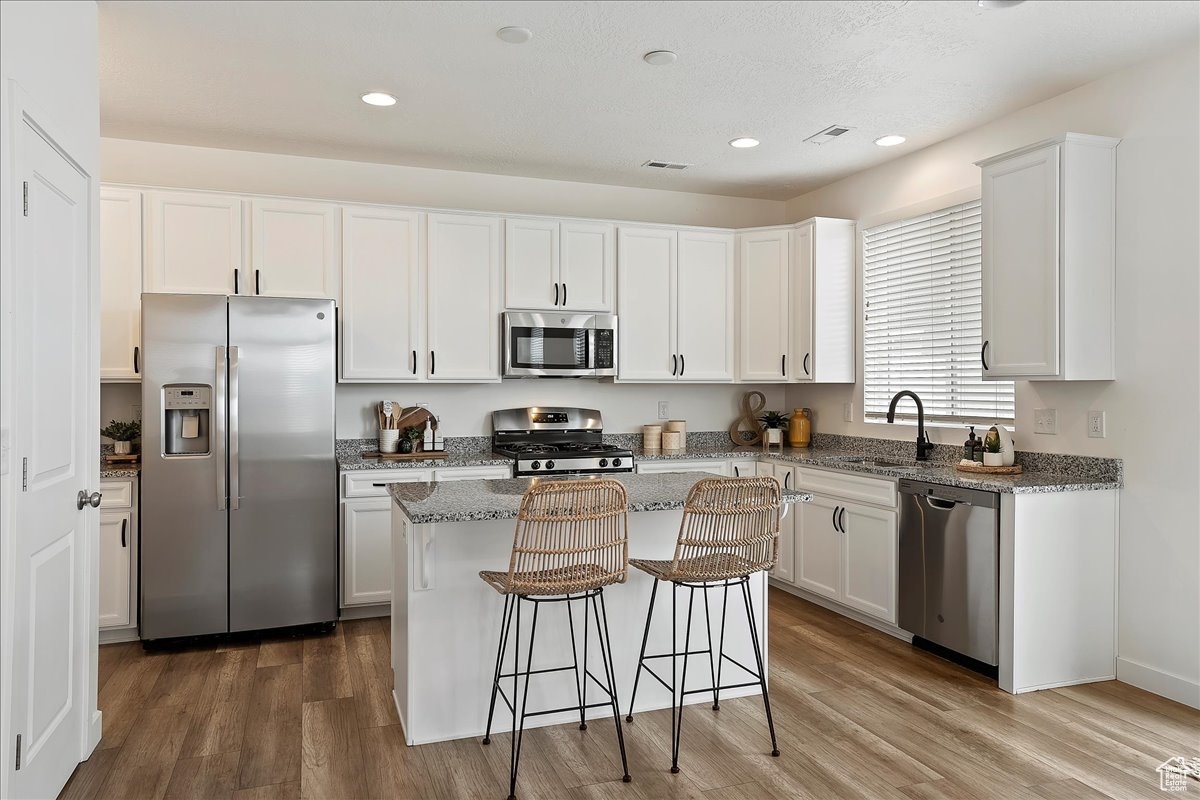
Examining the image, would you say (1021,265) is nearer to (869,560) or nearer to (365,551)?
(869,560)

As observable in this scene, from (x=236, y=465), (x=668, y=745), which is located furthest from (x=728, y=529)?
(x=236, y=465)

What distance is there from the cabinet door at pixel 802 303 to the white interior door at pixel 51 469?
154 inches

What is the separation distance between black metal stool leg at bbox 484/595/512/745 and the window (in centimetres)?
266

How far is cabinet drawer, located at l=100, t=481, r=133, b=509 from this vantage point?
13.0 feet

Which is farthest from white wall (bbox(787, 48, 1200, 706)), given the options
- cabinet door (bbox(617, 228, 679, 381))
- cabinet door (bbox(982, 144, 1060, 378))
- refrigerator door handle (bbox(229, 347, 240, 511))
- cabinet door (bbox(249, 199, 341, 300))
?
refrigerator door handle (bbox(229, 347, 240, 511))

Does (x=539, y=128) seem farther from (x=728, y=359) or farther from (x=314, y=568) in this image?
(x=314, y=568)

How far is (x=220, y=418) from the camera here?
400 cm

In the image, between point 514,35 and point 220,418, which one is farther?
point 220,418

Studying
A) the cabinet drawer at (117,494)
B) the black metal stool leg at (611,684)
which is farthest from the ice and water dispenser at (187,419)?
the black metal stool leg at (611,684)

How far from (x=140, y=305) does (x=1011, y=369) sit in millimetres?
4302

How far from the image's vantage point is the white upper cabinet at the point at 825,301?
5145 mm

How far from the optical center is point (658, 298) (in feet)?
17.5

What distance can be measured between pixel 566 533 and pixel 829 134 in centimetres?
290

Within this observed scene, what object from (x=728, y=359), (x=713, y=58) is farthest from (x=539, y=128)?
(x=728, y=359)
